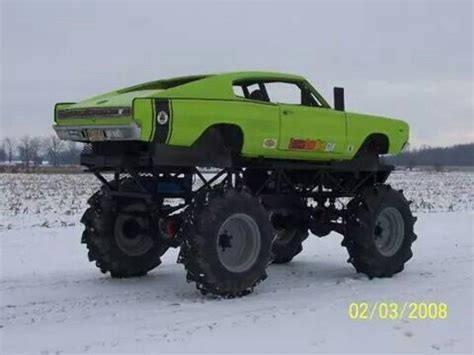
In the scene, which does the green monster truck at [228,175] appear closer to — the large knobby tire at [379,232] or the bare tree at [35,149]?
the large knobby tire at [379,232]

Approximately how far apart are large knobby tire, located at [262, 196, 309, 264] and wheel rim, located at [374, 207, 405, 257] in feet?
3.22

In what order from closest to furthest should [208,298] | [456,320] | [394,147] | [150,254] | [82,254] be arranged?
[456,320], [208,298], [150,254], [394,147], [82,254]

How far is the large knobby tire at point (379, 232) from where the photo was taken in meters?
8.71

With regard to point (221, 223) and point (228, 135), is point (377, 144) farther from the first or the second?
point (221, 223)

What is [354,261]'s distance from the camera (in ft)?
28.8

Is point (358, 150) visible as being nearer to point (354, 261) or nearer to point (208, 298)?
point (354, 261)

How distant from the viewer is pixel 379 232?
909 cm

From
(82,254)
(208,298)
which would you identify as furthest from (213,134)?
(82,254)

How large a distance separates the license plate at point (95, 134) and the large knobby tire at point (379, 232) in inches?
139

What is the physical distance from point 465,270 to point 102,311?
16.5 ft

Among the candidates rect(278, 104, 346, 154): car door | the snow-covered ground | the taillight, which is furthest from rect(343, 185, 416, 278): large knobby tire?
the taillight

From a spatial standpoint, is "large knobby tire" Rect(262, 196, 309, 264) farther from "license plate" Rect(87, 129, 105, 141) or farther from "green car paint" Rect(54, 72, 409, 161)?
"license plate" Rect(87, 129, 105, 141)

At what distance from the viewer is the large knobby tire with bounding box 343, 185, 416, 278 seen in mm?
8711

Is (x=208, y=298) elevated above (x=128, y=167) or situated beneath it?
situated beneath
